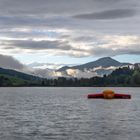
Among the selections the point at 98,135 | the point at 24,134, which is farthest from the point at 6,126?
the point at 98,135

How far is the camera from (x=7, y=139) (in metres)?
61.2

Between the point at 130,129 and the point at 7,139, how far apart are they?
2194cm

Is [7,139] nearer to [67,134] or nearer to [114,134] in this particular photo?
[67,134]

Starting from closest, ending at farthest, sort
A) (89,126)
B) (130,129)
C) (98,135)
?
→ (98,135) → (130,129) → (89,126)

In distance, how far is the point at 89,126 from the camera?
255 feet

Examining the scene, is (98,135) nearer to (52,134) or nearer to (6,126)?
(52,134)

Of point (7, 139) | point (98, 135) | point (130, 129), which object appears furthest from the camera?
point (130, 129)

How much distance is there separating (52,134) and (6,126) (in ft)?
46.9

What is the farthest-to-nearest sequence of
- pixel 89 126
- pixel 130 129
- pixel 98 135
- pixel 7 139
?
pixel 89 126 → pixel 130 129 → pixel 98 135 → pixel 7 139

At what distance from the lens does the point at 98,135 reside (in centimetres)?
6531

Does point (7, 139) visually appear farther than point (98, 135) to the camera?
No

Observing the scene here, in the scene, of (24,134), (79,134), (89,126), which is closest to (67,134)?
(79,134)

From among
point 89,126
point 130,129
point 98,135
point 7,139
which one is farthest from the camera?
point 89,126

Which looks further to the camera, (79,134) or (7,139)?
(79,134)
